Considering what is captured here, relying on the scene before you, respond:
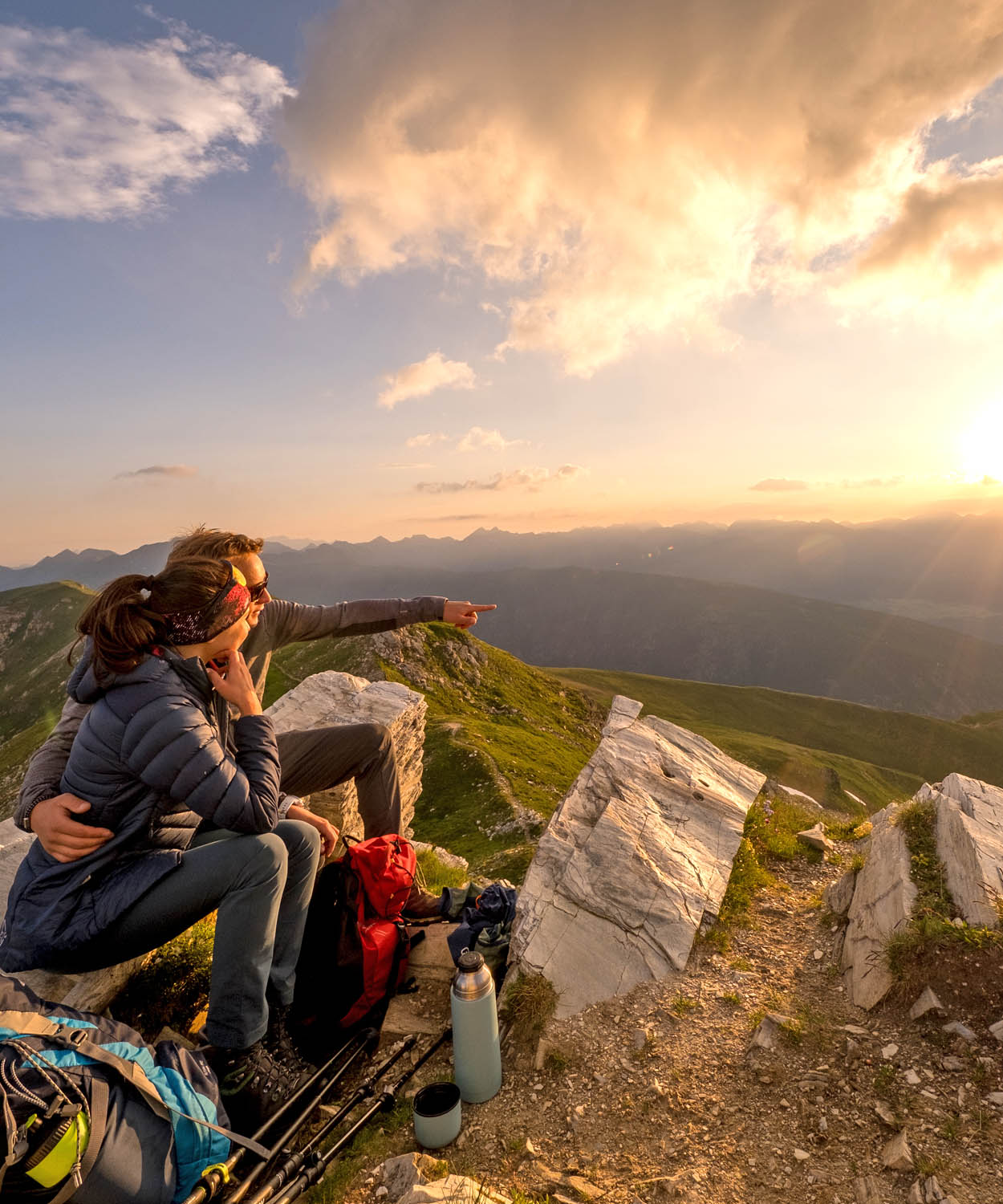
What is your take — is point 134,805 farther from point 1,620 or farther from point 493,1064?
point 1,620

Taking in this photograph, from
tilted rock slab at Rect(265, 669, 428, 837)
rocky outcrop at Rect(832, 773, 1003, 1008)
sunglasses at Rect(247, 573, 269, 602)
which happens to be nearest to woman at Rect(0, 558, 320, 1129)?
sunglasses at Rect(247, 573, 269, 602)

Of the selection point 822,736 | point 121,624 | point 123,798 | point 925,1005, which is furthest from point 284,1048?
point 822,736

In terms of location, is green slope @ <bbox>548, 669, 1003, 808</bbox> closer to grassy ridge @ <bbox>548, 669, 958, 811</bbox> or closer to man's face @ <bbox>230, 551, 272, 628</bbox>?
grassy ridge @ <bbox>548, 669, 958, 811</bbox>

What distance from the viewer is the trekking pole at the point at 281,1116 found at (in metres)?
4.30

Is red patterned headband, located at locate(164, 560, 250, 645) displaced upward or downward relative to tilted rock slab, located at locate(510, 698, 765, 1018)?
upward

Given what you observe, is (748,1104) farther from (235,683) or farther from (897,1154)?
(235,683)

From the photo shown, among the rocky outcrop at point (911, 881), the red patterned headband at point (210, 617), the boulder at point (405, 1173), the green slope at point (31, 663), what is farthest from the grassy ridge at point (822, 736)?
the green slope at point (31, 663)

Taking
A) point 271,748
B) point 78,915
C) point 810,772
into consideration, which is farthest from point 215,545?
point 810,772

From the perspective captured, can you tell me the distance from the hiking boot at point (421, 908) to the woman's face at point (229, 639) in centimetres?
457

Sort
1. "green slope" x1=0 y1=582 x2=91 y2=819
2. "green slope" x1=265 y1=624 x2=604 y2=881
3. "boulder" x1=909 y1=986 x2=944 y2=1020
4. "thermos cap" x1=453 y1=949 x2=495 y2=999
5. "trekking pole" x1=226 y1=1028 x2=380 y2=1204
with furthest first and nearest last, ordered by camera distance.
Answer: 1. "green slope" x1=0 y1=582 x2=91 y2=819
2. "green slope" x1=265 y1=624 x2=604 y2=881
3. "boulder" x1=909 y1=986 x2=944 y2=1020
4. "thermos cap" x1=453 y1=949 x2=495 y2=999
5. "trekking pole" x1=226 y1=1028 x2=380 y2=1204

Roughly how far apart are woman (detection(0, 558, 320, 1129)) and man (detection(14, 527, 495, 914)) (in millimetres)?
250

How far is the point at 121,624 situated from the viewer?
5324 mm

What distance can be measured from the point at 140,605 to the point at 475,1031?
5060 mm

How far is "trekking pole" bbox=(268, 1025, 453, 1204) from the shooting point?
4785 millimetres
